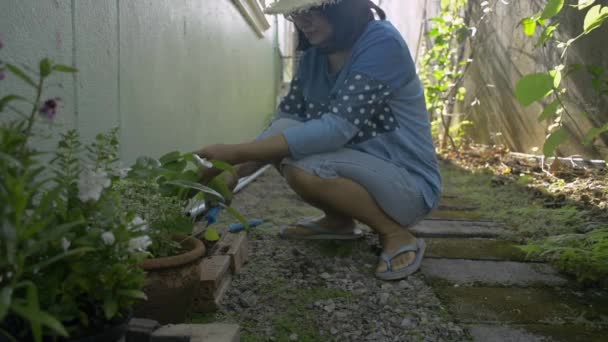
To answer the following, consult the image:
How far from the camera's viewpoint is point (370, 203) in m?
2.01

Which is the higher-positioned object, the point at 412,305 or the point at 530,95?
the point at 530,95

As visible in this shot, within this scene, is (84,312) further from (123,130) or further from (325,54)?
(325,54)

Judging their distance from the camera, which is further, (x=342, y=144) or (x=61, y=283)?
(x=342, y=144)

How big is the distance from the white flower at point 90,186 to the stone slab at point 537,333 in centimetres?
106

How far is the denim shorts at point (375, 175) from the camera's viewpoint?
1981 mm

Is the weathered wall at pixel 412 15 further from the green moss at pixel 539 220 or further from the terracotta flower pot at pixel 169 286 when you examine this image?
the terracotta flower pot at pixel 169 286

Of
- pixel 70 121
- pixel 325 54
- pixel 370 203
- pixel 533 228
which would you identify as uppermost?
pixel 325 54

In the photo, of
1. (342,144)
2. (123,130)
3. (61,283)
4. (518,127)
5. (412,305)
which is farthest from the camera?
(518,127)

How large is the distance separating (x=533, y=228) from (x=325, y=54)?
1303 millimetres

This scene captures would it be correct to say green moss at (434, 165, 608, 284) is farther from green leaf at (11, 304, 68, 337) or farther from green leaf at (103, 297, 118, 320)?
green leaf at (11, 304, 68, 337)

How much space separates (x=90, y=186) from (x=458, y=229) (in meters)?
2.07

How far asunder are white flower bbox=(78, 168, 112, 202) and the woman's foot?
1243mm

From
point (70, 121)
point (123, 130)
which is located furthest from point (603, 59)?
point (70, 121)

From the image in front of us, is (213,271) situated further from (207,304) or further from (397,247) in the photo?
(397,247)
